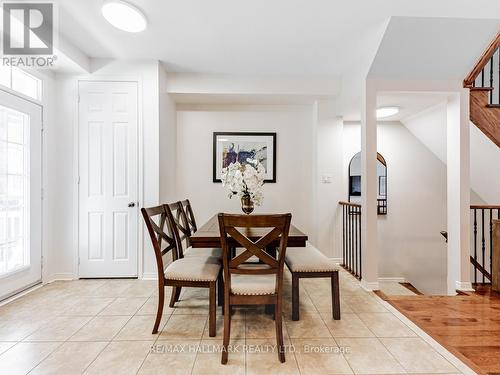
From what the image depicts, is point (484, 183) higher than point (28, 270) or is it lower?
higher

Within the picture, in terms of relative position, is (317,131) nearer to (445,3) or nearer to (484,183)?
(445,3)

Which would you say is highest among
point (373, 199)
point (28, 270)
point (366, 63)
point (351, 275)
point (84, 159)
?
point (366, 63)

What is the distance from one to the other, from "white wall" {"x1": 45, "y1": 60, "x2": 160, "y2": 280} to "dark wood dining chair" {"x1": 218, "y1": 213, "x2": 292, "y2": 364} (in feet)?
5.85

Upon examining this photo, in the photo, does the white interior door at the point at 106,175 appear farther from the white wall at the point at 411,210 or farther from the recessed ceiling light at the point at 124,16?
the white wall at the point at 411,210

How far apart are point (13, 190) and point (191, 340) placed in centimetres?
235

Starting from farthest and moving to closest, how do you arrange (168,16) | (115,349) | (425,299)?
(425,299) < (168,16) < (115,349)

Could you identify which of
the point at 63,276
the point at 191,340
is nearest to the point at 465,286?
the point at 191,340

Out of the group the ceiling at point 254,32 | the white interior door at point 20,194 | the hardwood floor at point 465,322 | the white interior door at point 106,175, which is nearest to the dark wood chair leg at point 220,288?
the white interior door at point 106,175

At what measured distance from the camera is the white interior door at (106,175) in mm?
3146

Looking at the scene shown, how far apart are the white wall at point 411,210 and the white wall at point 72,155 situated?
9.18 feet

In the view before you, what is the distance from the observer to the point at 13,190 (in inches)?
105

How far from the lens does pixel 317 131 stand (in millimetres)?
→ 3828

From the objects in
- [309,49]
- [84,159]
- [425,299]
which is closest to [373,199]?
[425,299]

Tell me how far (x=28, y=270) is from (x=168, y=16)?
294 cm
